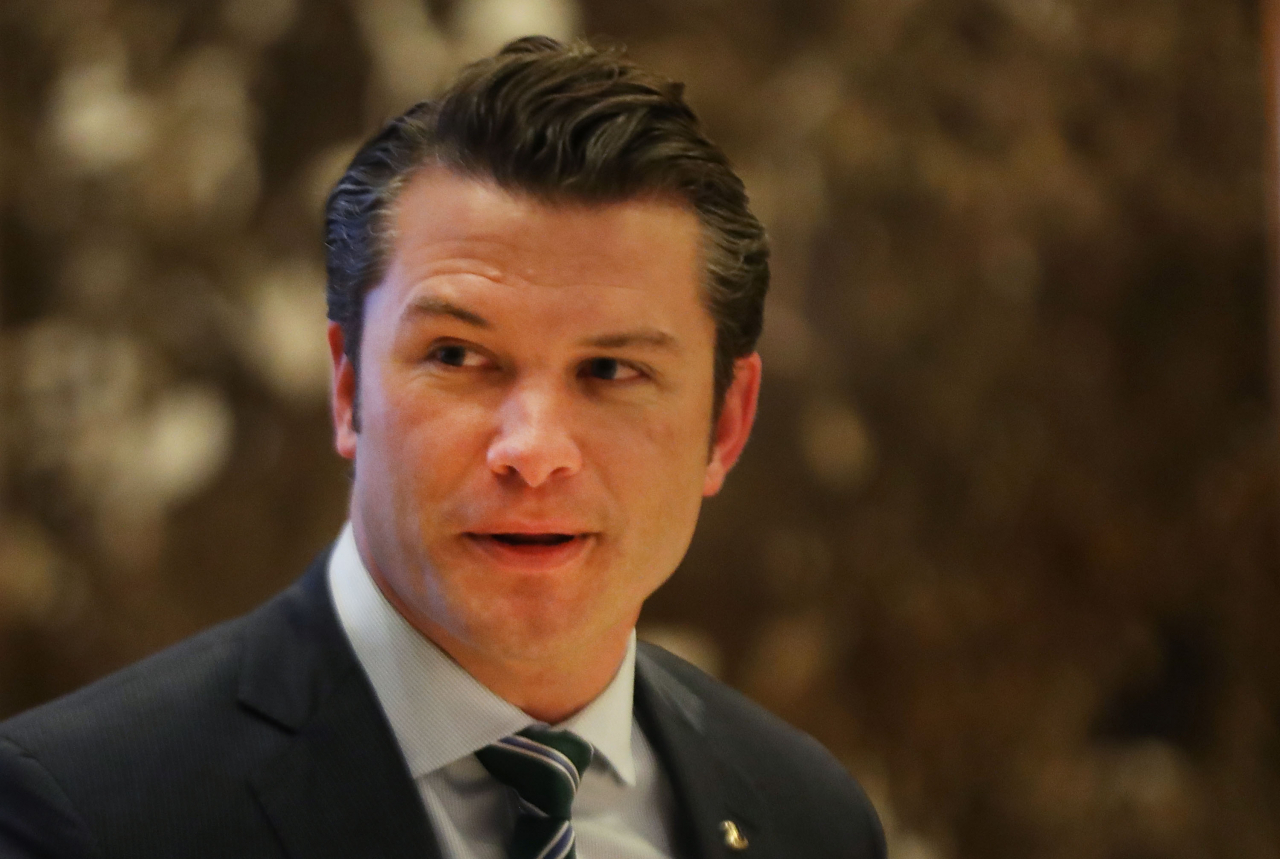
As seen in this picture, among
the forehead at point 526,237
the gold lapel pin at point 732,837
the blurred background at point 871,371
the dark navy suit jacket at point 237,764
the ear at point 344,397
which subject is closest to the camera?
the dark navy suit jacket at point 237,764

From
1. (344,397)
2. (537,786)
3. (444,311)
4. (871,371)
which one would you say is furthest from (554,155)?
(871,371)

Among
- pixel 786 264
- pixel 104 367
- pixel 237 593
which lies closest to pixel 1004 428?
pixel 786 264

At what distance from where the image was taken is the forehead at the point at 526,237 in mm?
1363

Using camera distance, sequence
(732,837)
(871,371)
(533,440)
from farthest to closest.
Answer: (871,371), (732,837), (533,440)

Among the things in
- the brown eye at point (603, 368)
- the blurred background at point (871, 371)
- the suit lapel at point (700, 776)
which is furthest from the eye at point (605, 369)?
the blurred background at point (871, 371)

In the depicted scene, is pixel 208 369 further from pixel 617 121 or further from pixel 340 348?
pixel 617 121

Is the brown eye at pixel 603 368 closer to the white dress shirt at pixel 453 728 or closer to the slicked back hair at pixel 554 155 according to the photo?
the slicked back hair at pixel 554 155

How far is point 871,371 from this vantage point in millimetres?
2672

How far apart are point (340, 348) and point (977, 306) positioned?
5.02 feet

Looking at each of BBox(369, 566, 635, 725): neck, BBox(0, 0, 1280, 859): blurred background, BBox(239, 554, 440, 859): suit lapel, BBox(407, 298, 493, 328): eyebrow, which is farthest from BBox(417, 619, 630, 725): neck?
BBox(0, 0, 1280, 859): blurred background

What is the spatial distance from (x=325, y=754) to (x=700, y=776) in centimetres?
47

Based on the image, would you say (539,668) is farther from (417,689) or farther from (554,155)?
(554,155)

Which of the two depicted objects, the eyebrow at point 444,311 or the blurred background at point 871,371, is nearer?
the eyebrow at point 444,311

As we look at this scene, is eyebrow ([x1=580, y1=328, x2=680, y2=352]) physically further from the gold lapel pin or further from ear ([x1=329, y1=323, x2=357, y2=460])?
the gold lapel pin
